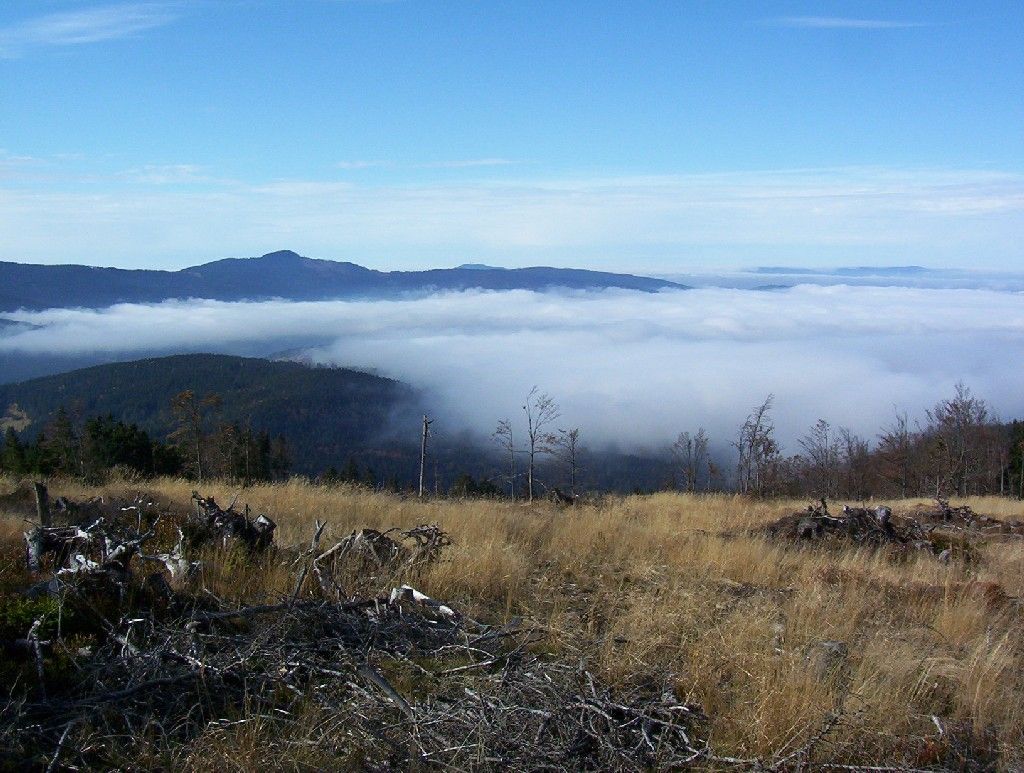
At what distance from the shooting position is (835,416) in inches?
7293

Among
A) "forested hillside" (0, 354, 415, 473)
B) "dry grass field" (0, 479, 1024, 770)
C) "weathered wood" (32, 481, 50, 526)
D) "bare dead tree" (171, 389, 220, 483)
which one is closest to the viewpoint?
"dry grass field" (0, 479, 1024, 770)

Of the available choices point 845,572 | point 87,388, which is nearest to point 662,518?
point 845,572

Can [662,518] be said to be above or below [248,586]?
below

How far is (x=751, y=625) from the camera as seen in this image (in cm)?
500

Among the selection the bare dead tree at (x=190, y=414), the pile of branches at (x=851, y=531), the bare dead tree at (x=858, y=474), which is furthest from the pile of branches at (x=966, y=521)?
the bare dead tree at (x=858, y=474)

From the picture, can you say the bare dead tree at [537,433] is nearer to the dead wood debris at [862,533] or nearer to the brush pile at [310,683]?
the dead wood debris at [862,533]

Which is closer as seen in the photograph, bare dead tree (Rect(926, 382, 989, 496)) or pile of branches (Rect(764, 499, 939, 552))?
pile of branches (Rect(764, 499, 939, 552))

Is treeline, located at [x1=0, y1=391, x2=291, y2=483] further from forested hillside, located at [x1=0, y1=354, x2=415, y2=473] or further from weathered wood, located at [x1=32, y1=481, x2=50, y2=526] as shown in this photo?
forested hillside, located at [x1=0, y1=354, x2=415, y2=473]

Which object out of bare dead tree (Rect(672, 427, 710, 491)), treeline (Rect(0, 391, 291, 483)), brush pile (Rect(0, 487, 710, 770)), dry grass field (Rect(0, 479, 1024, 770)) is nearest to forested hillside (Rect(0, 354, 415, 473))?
bare dead tree (Rect(672, 427, 710, 491))

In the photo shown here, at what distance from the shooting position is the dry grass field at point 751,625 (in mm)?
3600

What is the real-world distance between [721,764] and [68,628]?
3597 millimetres

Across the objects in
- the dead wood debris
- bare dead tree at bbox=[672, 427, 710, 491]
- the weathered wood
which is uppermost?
the weathered wood

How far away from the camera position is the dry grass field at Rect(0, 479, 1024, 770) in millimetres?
3600

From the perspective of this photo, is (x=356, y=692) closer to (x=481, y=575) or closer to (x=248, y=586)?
(x=248, y=586)
